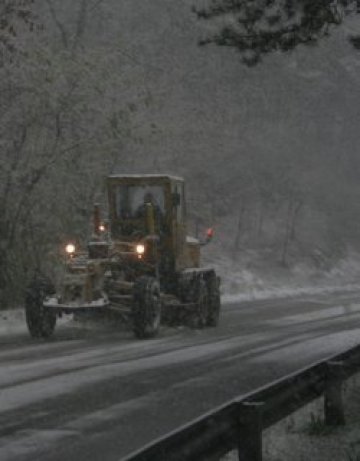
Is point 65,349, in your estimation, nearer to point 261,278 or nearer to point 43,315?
point 43,315

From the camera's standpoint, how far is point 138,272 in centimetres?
1692

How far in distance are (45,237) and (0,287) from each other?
1.80 m

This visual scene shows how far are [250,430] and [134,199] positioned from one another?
39.8 feet

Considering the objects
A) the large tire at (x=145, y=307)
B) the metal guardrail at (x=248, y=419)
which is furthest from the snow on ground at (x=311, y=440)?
the large tire at (x=145, y=307)

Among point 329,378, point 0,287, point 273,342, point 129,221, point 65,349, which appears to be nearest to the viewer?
point 329,378

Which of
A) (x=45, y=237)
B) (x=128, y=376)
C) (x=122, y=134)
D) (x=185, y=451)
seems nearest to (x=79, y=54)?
(x=122, y=134)

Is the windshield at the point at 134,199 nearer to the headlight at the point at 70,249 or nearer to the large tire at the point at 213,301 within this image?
the headlight at the point at 70,249

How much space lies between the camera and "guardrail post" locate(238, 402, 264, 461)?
554 centimetres

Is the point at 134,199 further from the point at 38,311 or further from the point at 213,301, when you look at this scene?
the point at 38,311

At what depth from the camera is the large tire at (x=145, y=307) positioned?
1511cm

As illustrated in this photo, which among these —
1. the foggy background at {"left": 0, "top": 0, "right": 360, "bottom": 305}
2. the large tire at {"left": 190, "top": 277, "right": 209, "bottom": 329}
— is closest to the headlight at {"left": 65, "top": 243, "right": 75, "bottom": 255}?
the large tire at {"left": 190, "top": 277, "right": 209, "bottom": 329}

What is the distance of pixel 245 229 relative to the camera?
49.2 metres

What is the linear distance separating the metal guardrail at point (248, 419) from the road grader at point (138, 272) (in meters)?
7.69

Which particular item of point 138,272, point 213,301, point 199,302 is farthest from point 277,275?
point 138,272
